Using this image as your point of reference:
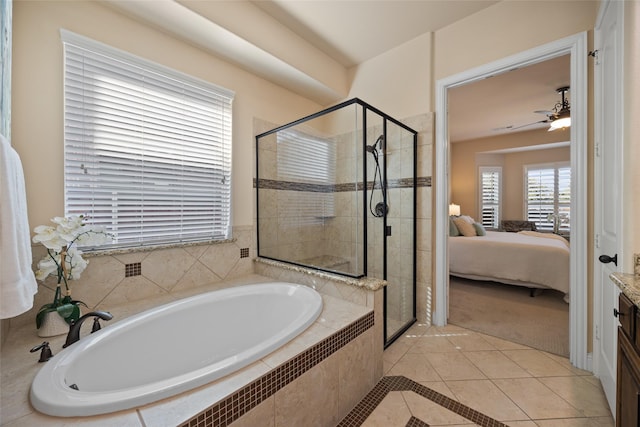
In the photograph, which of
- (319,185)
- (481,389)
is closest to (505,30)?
(319,185)

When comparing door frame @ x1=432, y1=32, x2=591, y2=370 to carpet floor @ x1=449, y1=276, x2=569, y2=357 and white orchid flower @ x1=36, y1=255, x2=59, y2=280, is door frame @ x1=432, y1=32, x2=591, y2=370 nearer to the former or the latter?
carpet floor @ x1=449, y1=276, x2=569, y2=357

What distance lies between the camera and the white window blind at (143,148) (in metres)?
1.62

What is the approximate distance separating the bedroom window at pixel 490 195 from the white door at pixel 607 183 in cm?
494

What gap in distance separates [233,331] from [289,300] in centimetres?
44

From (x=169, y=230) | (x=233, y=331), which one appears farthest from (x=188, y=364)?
(x=169, y=230)

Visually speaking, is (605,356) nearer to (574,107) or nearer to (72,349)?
(574,107)

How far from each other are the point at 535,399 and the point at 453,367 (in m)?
0.44

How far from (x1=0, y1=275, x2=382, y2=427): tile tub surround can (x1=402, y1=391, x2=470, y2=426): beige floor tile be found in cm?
24

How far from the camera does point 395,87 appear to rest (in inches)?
103

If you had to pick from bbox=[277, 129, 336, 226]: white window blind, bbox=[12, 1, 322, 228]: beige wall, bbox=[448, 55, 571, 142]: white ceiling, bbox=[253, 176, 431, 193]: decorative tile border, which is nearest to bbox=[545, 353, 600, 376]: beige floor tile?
bbox=[253, 176, 431, 193]: decorative tile border

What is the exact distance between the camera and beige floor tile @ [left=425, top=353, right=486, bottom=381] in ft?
5.60

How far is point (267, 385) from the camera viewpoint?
1.01 meters

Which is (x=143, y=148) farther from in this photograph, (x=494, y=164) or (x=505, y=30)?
(x=494, y=164)

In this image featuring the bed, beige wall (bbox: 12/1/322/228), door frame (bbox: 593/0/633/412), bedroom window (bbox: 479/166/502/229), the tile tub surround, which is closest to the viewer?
the tile tub surround
